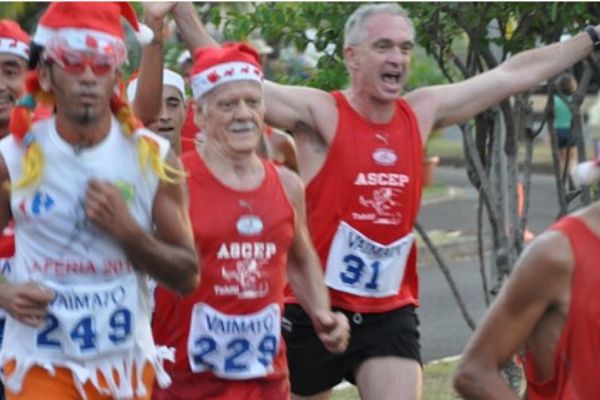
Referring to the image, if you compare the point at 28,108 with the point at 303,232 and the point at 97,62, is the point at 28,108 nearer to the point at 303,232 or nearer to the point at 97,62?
the point at 97,62

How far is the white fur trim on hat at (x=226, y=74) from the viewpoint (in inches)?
265

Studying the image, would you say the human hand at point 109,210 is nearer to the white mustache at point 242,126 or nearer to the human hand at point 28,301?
the human hand at point 28,301

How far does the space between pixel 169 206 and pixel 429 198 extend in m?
17.9

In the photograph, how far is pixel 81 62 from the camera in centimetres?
555

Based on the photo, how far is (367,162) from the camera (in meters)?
7.52

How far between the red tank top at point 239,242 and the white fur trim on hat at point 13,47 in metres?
1.05

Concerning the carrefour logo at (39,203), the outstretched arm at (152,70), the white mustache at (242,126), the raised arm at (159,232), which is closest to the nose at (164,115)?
the outstretched arm at (152,70)

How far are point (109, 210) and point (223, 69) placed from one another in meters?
1.49

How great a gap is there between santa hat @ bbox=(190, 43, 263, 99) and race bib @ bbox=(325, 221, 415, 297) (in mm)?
1002

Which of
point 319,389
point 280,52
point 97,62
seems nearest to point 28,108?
point 97,62

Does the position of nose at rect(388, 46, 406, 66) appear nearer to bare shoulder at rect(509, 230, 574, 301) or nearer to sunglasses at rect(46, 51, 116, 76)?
sunglasses at rect(46, 51, 116, 76)

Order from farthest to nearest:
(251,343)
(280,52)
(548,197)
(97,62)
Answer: (548,197) → (280,52) → (251,343) → (97,62)

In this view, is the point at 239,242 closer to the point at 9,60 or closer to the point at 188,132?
the point at 9,60

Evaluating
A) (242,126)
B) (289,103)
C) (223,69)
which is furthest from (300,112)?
(242,126)
